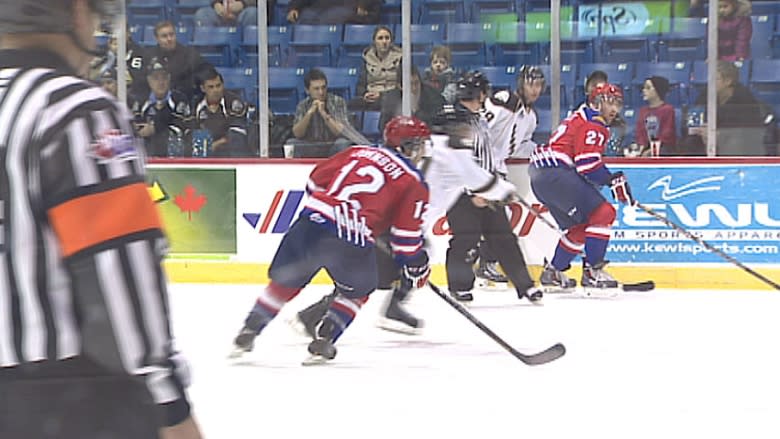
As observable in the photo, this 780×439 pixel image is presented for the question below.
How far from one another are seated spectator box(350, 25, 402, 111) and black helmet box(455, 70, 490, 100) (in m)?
0.34

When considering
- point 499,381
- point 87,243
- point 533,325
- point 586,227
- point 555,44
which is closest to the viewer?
point 87,243

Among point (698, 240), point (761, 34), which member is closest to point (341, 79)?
point (698, 240)

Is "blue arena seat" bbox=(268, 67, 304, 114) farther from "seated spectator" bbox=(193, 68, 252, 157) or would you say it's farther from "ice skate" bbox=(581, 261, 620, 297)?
"ice skate" bbox=(581, 261, 620, 297)

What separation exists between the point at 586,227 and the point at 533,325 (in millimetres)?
1096

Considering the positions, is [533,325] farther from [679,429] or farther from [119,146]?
[119,146]

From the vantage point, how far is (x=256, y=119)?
6402 mm

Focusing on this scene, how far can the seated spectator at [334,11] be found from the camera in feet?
20.9

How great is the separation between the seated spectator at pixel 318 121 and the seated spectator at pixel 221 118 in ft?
0.83

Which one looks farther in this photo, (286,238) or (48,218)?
(286,238)

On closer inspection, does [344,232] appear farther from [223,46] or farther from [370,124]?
[223,46]

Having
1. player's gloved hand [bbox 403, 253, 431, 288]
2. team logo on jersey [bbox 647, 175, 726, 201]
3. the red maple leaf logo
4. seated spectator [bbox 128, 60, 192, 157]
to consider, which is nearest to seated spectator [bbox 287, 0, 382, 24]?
seated spectator [bbox 128, 60, 192, 157]

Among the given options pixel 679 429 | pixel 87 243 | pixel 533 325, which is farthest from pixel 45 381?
pixel 533 325

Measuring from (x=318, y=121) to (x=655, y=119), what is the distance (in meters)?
1.61

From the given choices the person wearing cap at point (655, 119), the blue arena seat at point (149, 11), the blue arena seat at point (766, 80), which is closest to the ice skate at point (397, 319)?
the person wearing cap at point (655, 119)
